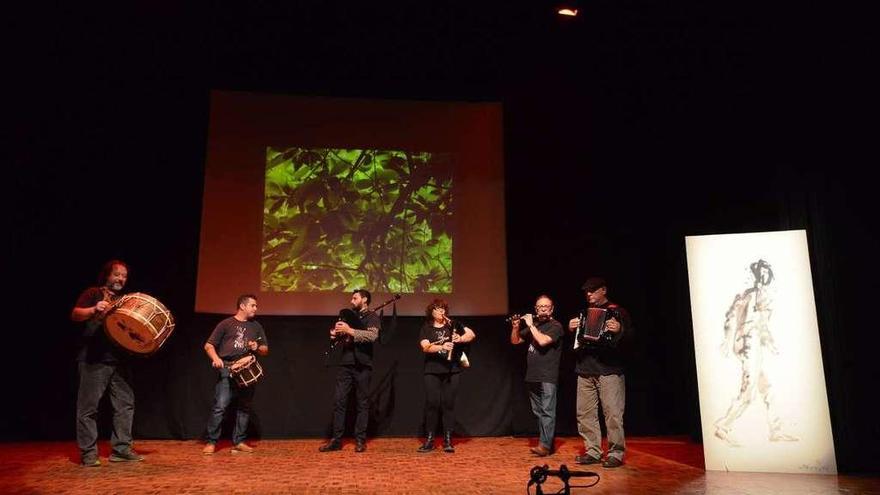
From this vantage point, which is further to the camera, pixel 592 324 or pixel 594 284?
pixel 594 284

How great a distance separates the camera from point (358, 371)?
6043 millimetres

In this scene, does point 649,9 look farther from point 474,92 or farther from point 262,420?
point 262,420

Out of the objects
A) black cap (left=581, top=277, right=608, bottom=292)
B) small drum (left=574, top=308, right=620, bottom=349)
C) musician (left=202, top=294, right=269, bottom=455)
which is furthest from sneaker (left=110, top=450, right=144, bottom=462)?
black cap (left=581, top=277, right=608, bottom=292)

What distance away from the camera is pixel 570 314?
23.8 ft

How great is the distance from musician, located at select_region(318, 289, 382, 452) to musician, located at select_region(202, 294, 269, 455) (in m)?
0.85

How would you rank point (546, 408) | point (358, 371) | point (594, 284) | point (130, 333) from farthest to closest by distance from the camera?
point (358, 371), point (546, 408), point (594, 284), point (130, 333)

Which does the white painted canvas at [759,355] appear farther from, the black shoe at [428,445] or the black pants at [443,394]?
the black shoe at [428,445]

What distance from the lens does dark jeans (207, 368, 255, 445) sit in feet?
19.1

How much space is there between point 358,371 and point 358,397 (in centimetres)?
27

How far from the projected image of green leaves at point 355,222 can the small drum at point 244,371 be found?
1.27 meters

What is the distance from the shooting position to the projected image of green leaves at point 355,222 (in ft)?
22.5

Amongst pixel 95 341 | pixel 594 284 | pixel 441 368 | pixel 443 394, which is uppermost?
pixel 594 284

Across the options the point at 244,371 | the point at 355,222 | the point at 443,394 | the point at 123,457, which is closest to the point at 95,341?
the point at 123,457

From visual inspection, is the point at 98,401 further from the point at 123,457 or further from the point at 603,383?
the point at 603,383
